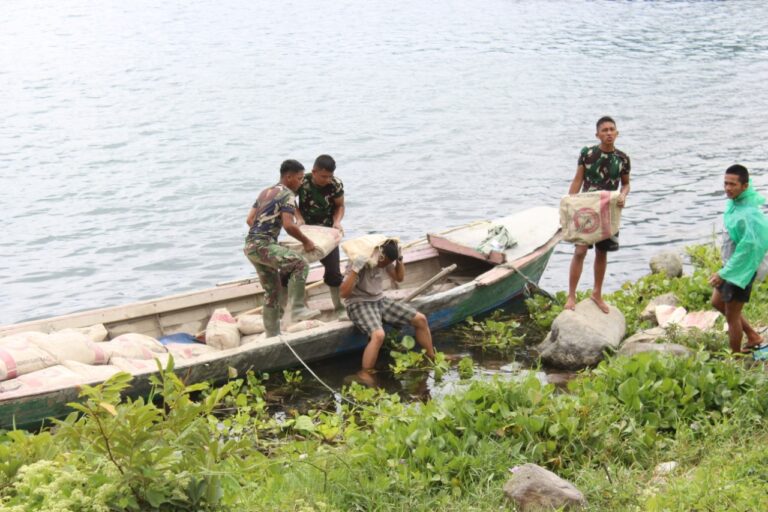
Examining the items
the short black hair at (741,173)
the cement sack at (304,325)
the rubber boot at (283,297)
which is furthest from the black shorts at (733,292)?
the rubber boot at (283,297)

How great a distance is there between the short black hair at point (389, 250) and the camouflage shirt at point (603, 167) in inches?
81.1

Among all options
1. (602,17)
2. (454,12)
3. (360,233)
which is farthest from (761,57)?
(360,233)

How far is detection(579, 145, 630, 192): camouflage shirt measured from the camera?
364 inches

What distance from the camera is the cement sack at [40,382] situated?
7.44 m

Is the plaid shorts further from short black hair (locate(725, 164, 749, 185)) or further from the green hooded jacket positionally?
short black hair (locate(725, 164, 749, 185))

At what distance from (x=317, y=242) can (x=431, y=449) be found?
3.59 m

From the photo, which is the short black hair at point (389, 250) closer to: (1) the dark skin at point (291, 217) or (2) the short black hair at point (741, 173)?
(1) the dark skin at point (291, 217)

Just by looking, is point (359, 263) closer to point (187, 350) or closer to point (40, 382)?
point (187, 350)

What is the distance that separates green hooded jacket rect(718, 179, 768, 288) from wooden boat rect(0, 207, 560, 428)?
3.39 m

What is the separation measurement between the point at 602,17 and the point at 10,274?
85.1 ft

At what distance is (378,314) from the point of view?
30.2ft

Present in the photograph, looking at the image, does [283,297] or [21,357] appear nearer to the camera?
[21,357]

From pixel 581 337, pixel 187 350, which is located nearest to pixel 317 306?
pixel 187 350

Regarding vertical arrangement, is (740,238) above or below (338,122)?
above
